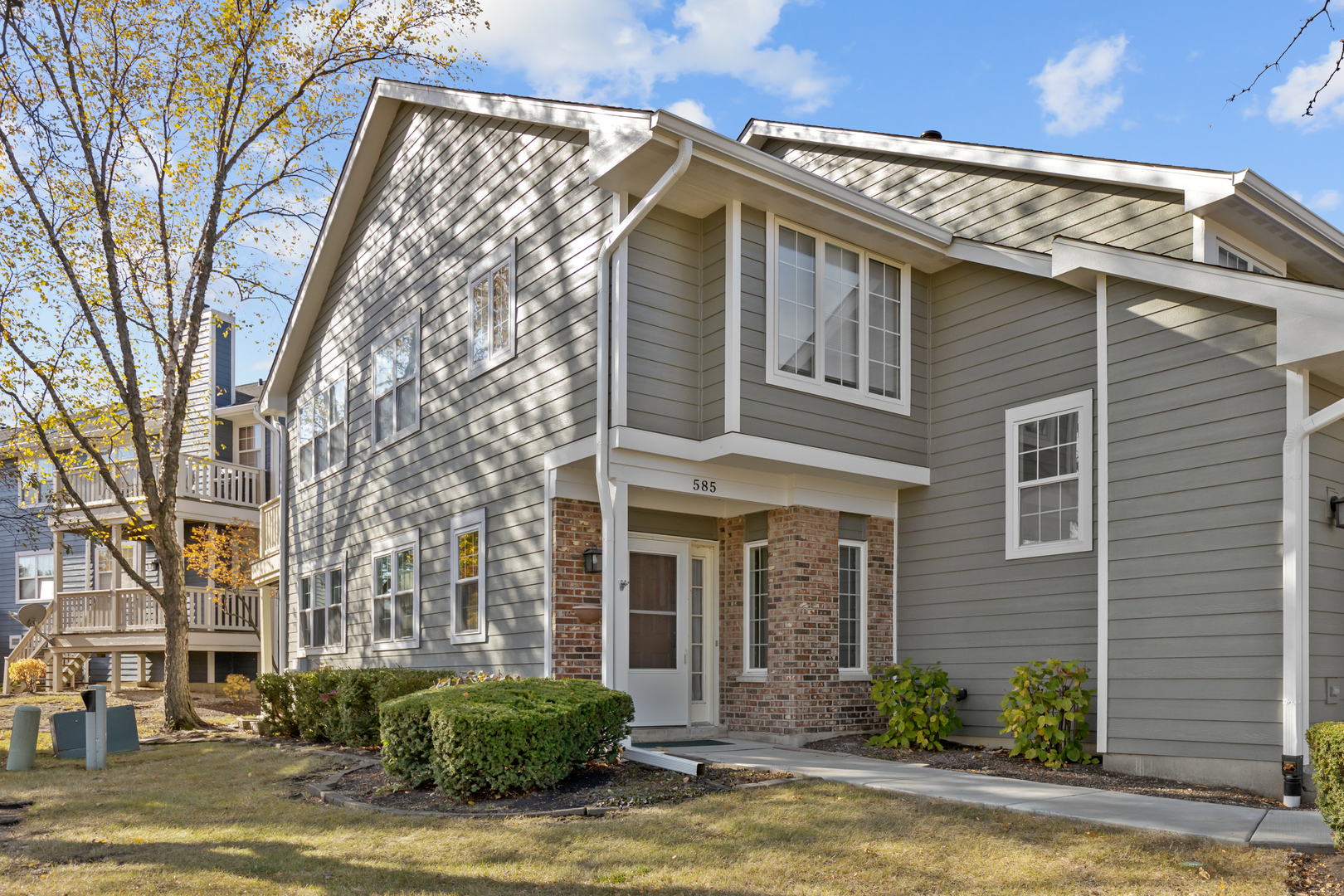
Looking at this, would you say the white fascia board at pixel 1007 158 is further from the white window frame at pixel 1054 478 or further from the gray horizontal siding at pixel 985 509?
the white window frame at pixel 1054 478

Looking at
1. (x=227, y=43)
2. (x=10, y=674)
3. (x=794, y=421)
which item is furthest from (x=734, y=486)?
(x=10, y=674)

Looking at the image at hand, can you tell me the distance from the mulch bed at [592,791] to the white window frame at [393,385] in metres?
5.72

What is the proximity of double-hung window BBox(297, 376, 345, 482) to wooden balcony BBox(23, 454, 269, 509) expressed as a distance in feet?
17.3

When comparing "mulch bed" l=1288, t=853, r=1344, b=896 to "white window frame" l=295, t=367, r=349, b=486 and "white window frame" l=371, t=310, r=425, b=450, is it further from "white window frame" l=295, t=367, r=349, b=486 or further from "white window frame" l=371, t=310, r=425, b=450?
"white window frame" l=295, t=367, r=349, b=486

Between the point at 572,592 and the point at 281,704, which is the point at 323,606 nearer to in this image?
the point at 281,704

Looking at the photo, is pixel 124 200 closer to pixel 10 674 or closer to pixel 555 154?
pixel 555 154

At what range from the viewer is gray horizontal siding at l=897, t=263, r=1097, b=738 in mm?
9406

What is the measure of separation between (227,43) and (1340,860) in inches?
643

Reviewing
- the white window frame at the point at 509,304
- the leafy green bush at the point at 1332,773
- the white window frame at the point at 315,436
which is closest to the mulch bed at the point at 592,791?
the leafy green bush at the point at 1332,773

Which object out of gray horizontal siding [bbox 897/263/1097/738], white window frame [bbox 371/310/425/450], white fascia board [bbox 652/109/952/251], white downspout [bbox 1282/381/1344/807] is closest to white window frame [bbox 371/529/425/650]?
white window frame [bbox 371/310/425/450]

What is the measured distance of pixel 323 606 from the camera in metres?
15.5

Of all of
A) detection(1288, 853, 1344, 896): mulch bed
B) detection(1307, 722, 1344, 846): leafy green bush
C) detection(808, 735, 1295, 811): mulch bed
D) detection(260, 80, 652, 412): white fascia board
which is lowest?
detection(808, 735, 1295, 811): mulch bed

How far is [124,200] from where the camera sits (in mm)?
15789

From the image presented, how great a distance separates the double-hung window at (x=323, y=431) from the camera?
15516 mm
